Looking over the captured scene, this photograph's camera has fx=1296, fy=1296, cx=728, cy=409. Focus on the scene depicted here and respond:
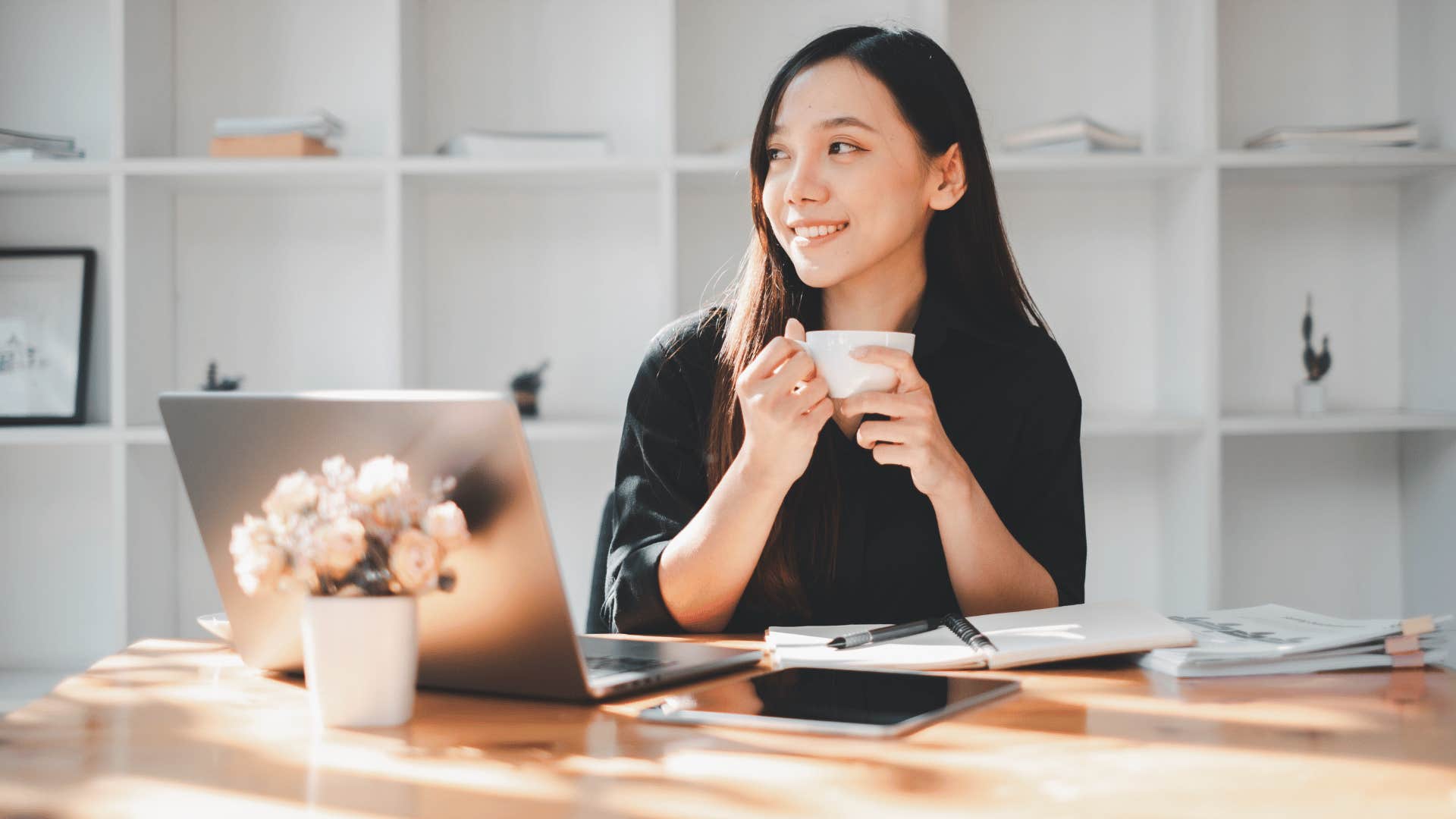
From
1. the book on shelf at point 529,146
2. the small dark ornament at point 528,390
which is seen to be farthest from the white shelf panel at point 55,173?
the small dark ornament at point 528,390

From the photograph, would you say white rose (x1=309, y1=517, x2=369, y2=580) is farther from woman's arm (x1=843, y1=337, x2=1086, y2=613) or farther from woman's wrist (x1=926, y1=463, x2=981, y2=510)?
woman's wrist (x1=926, y1=463, x2=981, y2=510)

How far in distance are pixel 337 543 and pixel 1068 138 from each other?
7.08 ft

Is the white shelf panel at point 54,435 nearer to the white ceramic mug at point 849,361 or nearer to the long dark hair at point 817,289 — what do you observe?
the long dark hair at point 817,289

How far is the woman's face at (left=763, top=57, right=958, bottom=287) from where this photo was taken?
159 cm

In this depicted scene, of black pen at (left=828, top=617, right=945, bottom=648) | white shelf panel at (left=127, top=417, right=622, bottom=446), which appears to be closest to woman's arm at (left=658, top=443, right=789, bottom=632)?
black pen at (left=828, top=617, right=945, bottom=648)

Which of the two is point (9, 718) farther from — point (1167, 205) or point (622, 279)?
point (1167, 205)

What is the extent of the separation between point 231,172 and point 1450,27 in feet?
8.57

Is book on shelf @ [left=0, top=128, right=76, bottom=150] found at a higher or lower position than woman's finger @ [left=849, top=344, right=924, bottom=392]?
higher

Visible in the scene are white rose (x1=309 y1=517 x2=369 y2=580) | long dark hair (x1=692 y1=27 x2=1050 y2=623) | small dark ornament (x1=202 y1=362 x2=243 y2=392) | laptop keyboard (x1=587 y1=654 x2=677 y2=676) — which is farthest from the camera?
small dark ornament (x1=202 y1=362 x2=243 y2=392)

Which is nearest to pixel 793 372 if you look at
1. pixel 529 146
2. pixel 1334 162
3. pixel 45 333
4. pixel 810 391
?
pixel 810 391

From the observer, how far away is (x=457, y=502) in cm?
92

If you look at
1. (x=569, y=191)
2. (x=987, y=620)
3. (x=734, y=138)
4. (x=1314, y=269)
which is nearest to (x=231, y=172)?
(x=569, y=191)

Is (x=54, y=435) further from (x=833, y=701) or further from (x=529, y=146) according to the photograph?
(x=833, y=701)

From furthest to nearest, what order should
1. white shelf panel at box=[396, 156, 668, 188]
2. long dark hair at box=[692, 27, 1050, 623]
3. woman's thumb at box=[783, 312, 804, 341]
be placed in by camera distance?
white shelf panel at box=[396, 156, 668, 188], long dark hair at box=[692, 27, 1050, 623], woman's thumb at box=[783, 312, 804, 341]
